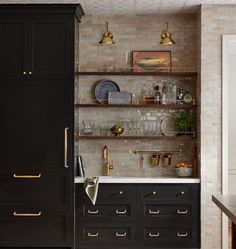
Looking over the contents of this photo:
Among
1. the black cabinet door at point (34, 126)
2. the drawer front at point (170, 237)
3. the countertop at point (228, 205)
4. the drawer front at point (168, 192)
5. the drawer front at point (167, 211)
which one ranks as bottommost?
the drawer front at point (170, 237)

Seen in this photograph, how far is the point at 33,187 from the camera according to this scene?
5672mm

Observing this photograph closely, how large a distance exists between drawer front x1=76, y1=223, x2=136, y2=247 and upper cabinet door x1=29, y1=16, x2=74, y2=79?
1686 millimetres

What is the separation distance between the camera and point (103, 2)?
18.4ft

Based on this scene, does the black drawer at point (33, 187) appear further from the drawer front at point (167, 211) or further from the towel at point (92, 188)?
the drawer front at point (167, 211)

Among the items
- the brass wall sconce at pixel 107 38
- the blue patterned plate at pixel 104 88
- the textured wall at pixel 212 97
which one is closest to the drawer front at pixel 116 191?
the textured wall at pixel 212 97

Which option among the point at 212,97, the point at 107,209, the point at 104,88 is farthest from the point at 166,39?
the point at 107,209

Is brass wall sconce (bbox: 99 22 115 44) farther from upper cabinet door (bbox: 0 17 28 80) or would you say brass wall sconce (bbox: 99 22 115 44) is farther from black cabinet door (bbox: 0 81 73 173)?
upper cabinet door (bbox: 0 17 28 80)

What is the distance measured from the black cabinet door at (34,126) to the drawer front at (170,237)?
1198 mm

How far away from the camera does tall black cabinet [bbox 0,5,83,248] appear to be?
5656 millimetres

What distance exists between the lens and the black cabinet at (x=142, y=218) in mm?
5680

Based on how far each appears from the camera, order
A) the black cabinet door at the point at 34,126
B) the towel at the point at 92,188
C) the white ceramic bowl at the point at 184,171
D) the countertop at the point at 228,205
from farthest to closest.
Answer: the white ceramic bowl at the point at 184,171
the black cabinet door at the point at 34,126
the towel at the point at 92,188
the countertop at the point at 228,205

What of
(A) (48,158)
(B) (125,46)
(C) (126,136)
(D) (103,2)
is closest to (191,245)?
(C) (126,136)

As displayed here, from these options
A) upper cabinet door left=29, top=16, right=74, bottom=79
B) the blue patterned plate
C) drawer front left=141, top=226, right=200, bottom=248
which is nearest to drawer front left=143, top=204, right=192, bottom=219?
drawer front left=141, top=226, right=200, bottom=248

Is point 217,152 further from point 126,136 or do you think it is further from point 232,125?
point 232,125
